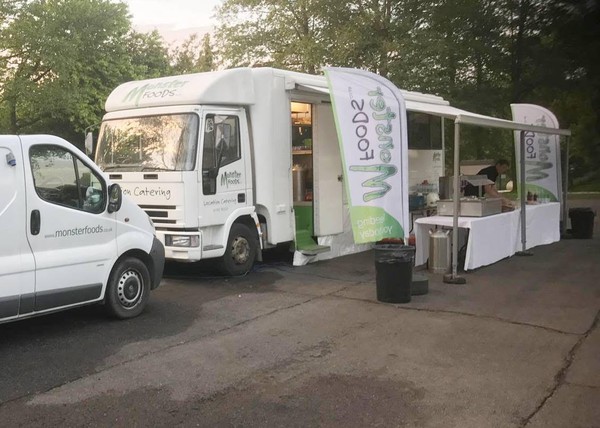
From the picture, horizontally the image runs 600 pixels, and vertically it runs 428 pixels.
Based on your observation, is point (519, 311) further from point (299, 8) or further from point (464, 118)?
point (299, 8)

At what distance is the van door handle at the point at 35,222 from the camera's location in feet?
18.9

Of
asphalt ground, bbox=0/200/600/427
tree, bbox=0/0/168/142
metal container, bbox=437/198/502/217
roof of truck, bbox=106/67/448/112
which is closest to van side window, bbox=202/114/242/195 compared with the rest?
roof of truck, bbox=106/67/448/112

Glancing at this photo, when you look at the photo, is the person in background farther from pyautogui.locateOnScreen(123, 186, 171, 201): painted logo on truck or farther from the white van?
the white van

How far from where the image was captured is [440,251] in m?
9.61

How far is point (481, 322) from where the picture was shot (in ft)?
22.2

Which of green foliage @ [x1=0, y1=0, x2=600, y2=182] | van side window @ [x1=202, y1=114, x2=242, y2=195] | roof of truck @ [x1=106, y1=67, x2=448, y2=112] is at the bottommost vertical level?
van side window @ [x1=202, y1=114, x2=242, y2=195]

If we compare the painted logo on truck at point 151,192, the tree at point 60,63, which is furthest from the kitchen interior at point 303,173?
the tree at point 60,63

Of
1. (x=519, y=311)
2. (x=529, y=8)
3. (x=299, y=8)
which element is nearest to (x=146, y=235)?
(x=519, y=311)

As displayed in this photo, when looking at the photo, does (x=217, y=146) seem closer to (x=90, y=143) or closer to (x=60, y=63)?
(x=90, y=143)

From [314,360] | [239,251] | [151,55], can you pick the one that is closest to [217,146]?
[239,251]

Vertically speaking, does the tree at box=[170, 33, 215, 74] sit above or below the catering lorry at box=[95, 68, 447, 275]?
above

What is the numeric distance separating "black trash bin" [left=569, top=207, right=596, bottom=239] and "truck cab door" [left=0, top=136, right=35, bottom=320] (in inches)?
501

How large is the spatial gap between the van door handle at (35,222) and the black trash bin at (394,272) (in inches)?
158

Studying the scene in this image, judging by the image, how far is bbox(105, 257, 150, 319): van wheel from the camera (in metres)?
6.64
